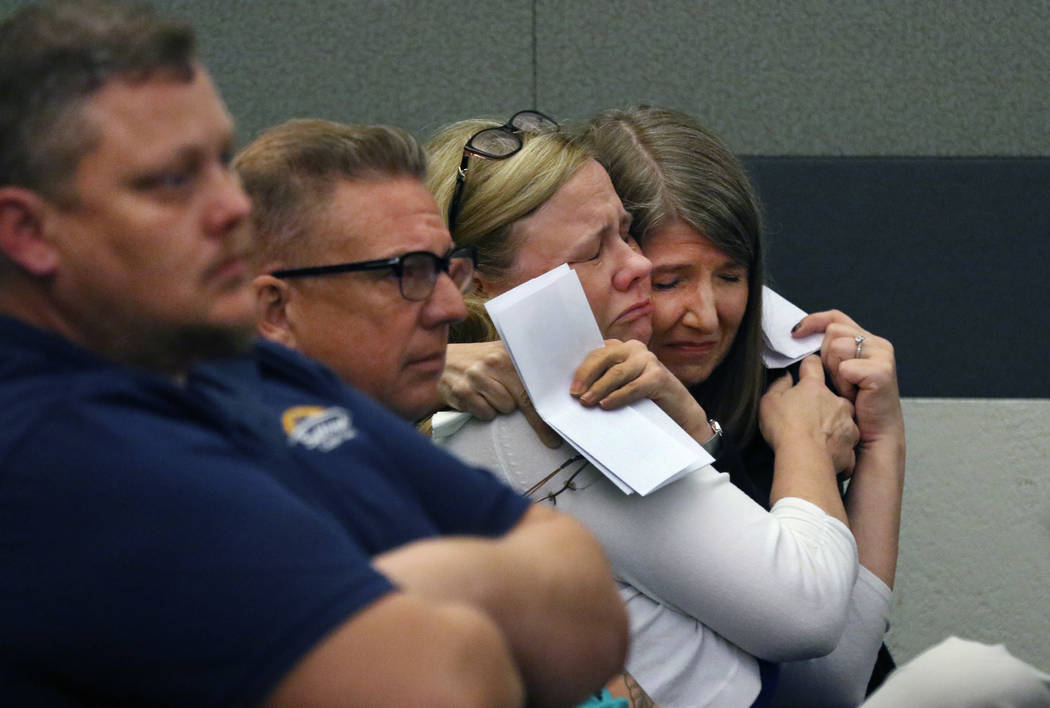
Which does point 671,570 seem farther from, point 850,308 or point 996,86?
point 996,86

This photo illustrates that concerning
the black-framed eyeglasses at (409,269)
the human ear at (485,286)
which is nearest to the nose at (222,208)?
the black-framed eyeglasses at (409,269)

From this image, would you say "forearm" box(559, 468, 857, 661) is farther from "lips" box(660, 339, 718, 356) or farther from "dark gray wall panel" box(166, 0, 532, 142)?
"dark gray wall panel" box(166, 0, 532, 142)

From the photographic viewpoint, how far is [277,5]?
2385 millimetres

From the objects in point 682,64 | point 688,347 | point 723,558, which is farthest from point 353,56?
point 723,558

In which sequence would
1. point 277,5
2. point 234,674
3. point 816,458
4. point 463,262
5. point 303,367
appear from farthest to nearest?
1. point 277,5
2. point 816,458
3. point 463,262
4. point 303,367
5. point 234,674

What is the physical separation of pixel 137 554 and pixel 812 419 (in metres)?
1.17

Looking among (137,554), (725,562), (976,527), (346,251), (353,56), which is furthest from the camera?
(976,527)

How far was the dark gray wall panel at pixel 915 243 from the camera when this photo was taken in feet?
8.02

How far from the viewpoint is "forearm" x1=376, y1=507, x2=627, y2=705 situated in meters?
0.76

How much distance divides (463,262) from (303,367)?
1.41ft

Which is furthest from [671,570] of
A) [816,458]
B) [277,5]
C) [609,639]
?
[277,5]

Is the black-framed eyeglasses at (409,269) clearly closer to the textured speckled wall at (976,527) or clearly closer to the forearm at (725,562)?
the forearm at (725,562)

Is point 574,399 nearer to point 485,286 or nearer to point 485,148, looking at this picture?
point 485,286

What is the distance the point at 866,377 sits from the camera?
5.66 feet
